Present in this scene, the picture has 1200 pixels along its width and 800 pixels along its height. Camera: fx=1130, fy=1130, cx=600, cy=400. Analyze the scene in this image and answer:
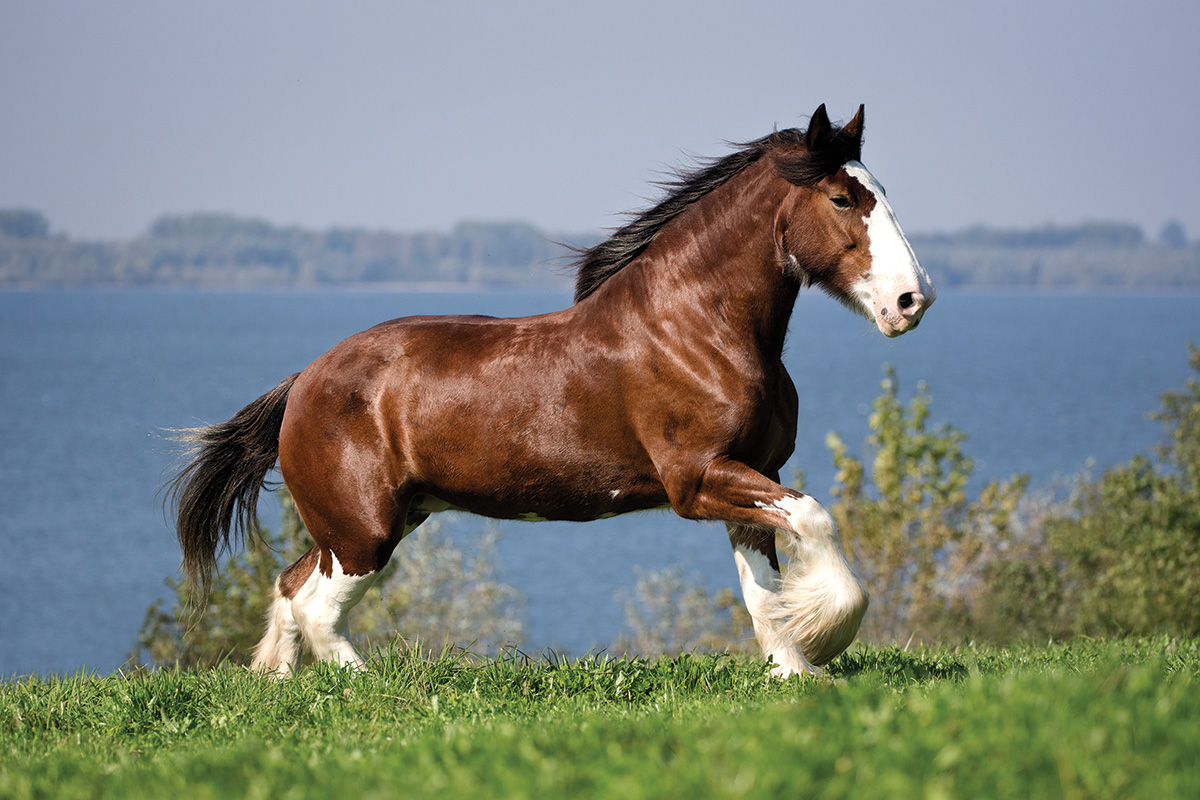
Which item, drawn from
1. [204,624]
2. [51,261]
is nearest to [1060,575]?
[204,624]

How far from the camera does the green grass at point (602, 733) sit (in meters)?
2.89

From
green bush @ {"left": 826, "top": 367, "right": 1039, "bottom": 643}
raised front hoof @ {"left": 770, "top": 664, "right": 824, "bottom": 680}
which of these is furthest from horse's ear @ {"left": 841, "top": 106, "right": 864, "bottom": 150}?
green bush @ {"left": 826, "top": 367, "right": 1039, "bottom": 643}

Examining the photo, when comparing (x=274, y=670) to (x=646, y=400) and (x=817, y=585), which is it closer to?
(x=646, y=400)


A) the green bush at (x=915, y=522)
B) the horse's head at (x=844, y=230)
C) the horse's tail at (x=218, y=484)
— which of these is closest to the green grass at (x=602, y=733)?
the horse's tail at (x=218, y=484)

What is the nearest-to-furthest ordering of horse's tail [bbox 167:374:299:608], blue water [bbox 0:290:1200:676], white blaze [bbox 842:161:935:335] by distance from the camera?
white blaze [bbox 842:161:935:335]
horse's tail [bbox 167:374:299:608]
blue water [bbox 0:290:1200:676]

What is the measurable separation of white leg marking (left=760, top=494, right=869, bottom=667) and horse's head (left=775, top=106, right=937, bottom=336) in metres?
0.94

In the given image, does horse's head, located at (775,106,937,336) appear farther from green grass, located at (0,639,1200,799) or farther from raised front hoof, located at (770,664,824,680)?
green grass, located at (0,639,1200,799)

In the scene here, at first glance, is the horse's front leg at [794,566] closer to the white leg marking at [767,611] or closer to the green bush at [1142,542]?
the white leg marking at [767,611]

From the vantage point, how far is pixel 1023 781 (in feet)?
9.30

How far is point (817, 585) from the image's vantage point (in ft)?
16.4

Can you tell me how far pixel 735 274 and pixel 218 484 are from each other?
3.34m

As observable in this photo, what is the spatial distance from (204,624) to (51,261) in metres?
199

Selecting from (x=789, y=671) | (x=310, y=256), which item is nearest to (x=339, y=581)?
(x=789, y=671)

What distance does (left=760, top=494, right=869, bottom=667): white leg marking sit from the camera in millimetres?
4961
